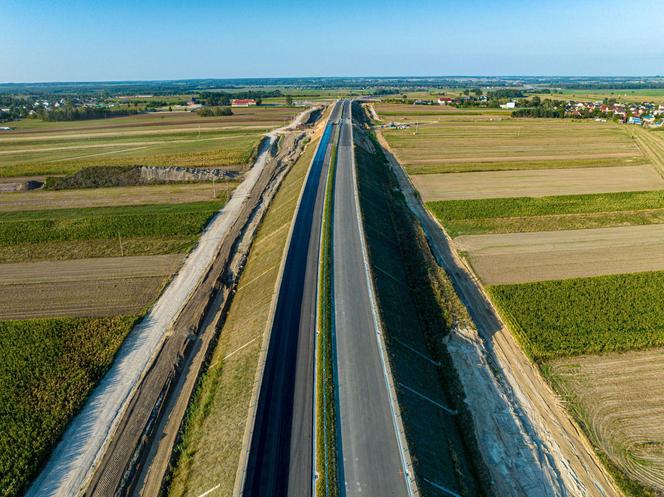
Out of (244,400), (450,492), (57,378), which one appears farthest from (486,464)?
(57,378)

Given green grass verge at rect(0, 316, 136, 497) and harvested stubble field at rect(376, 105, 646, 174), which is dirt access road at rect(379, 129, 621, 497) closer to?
green grass verge at rect(0, 316, 136, 497)

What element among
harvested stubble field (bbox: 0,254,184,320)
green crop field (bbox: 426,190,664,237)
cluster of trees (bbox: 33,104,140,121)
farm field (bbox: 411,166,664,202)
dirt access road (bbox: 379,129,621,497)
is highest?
cluster of trees (bbox: 33,104,140,121)

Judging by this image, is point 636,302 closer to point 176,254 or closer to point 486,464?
point 486,464

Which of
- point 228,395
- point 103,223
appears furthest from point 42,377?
point 103,223

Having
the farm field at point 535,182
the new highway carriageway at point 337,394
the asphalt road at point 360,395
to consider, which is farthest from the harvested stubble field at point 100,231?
the farm field at point 535,182

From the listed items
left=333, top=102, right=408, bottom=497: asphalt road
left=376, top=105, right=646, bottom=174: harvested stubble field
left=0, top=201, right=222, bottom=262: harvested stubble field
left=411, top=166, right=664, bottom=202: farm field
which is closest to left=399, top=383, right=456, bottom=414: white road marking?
left=333, top=102, right=408, bottom=497: asphalt road

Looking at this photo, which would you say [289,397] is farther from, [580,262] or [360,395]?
A: [580,262]
